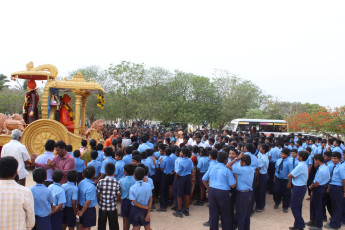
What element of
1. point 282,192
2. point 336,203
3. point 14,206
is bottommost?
point 282,192

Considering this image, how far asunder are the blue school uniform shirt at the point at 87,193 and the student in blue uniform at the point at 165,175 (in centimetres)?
258

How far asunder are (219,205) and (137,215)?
1.45 metres

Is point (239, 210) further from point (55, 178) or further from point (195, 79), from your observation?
point (195, 79)

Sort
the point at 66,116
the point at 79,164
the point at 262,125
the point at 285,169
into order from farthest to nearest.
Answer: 1. the point at 262,125
2. the point at 66,116
3. the point at 285,169
4. the point at 79,164

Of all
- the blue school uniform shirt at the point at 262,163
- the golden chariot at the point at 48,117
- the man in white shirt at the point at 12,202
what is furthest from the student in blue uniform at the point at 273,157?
the man in white shirt at the point at 12,202

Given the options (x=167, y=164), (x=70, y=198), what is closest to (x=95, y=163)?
(x=70, y=198)

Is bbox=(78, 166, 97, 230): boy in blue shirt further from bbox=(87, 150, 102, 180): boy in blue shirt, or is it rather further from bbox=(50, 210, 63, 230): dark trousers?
bbox=(87, 150, 102, 180): boy in blue shirt

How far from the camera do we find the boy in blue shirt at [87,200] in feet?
13.2

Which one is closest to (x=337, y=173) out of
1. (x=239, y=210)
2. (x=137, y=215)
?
(x=239, y=210)

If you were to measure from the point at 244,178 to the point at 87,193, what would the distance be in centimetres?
270

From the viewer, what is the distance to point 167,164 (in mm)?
6484

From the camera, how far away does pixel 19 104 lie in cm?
3034

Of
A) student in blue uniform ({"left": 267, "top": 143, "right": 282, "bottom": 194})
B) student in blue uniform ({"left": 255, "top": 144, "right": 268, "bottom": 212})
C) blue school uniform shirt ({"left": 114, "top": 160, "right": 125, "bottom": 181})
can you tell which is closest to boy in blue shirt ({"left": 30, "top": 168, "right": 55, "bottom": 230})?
blue school uniform shirt ({"left": 114, "top": 160, "right": 125, "bottom": 181})

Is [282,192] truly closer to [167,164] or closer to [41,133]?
[167,164]
